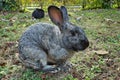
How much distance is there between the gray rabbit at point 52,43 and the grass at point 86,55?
0.60 ft

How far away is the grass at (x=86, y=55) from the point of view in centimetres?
498

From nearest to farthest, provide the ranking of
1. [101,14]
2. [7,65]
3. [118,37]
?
[7,65] → [118,37] → [101,14]

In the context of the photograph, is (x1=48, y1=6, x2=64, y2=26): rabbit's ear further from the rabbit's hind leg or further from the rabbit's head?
the rabbit's hind leg

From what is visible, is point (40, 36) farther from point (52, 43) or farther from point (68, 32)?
point (68, 32)

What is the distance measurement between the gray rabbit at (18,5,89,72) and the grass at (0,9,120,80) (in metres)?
0.18

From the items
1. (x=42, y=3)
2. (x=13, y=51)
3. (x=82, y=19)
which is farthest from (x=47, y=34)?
(x=42, y=3)

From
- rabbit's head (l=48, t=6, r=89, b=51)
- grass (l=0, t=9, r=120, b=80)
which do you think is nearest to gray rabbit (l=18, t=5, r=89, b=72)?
rabbit's head (l=48, t=6, r=89, b=51)

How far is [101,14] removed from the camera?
955 cm

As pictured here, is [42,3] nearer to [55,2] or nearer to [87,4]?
[55,2]

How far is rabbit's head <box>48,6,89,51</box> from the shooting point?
14.9 ft

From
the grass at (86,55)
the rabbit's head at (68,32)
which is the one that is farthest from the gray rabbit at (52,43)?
the grass at (86,55)

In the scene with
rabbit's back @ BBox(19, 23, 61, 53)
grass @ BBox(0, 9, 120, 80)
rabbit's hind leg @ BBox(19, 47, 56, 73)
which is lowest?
grass @ BBox(0, 9, 120, 80)

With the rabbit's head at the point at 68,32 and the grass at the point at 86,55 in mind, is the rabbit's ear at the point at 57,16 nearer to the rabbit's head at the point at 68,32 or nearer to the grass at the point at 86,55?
the rabbit's head at the point at 68,32

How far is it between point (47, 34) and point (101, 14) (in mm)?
4914
